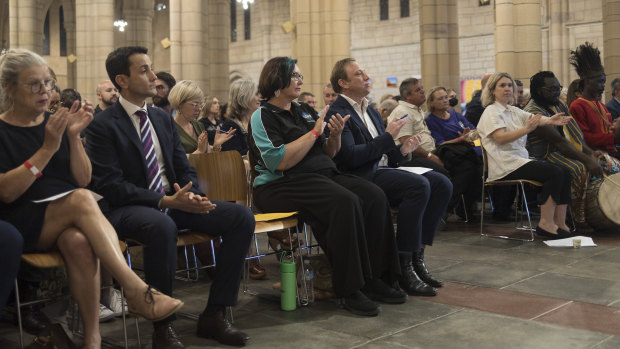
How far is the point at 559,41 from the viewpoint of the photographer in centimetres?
2266

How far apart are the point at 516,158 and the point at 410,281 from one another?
2797 mm

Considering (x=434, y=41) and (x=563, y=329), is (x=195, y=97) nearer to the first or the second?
(x=563, y=329)

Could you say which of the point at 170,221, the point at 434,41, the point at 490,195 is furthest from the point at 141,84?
the point at 434,41

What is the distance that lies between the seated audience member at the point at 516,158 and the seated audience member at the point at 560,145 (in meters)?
0.30

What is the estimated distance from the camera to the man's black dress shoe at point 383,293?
16.0 feet

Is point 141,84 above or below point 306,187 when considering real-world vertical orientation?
above

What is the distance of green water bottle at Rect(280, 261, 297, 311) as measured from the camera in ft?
15.5

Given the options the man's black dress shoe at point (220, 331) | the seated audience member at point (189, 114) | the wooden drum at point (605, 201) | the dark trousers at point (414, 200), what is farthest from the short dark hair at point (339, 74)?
the wooden drum at point (605, 201)

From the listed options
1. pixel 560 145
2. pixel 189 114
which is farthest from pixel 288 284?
pixel 560 145

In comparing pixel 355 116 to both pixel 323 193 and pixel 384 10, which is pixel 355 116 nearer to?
pixel 323 193

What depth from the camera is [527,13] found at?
1123 cm

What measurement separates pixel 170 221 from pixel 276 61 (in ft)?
5.67

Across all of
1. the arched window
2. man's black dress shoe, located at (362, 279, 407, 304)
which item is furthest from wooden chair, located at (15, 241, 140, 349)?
the arched window

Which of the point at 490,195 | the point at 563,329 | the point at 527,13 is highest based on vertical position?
the point at 527,13
